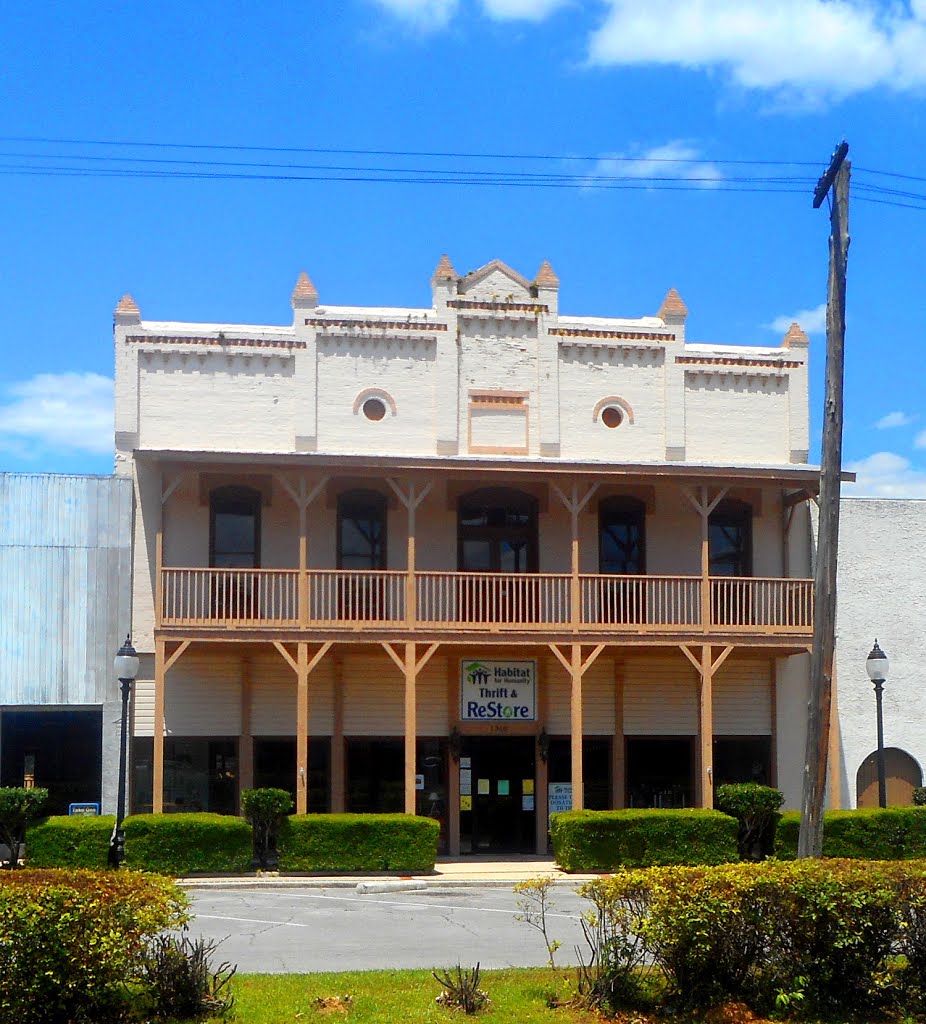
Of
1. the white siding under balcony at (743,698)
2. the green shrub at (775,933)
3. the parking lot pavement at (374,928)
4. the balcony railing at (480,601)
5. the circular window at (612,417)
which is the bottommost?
the parking lot pavement at (374,928)

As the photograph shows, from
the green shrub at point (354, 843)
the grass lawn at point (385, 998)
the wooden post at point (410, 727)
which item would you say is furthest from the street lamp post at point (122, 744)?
the grass lawn at point (385, 998)

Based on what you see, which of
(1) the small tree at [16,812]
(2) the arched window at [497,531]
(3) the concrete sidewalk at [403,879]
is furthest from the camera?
(2) the arched window at [497,531]

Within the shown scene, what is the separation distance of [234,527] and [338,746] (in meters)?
4.22

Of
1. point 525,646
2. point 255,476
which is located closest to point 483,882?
point 525,646

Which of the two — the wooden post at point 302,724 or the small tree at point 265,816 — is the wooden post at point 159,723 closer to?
the small tree at point 265,816

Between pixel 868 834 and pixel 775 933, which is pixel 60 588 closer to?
pixel 868 834

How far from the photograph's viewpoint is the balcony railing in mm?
23641

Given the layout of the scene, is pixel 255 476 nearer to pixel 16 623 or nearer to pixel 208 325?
pixel 208 325

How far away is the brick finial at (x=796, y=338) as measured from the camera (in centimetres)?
2744

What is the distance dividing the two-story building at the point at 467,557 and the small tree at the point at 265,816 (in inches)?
40.1

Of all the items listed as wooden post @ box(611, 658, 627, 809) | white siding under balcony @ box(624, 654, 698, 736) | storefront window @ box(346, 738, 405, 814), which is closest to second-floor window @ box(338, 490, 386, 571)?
storefront window @ box(346, 738, 405, 814)

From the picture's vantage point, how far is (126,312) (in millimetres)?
25266

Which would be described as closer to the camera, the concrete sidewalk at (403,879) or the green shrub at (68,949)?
the green shrub at (68,949)

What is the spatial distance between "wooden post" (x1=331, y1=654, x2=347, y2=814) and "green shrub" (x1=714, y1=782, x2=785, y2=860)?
21.2ft
